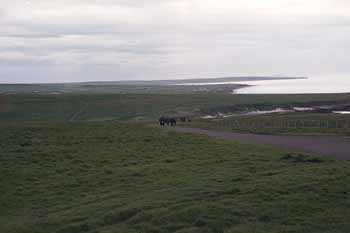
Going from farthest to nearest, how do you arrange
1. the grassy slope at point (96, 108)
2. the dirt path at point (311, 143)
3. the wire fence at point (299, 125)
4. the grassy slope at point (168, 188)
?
the grassy slope at point (96, 108), the wire fence at point (299, 125), the dirt path at point (311, 143), the grassy slope at point (168, 188)

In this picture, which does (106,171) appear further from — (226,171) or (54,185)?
(226,171)

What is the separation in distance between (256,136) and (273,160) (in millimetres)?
13061

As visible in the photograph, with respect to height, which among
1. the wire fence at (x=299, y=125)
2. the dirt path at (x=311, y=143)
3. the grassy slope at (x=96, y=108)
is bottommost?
the grassy slope at (x=96, y=108)

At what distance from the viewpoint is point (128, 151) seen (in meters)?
25.9

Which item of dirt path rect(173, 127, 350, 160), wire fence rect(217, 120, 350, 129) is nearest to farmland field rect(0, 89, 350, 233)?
dirt path rect(173, 127, 350, 160)

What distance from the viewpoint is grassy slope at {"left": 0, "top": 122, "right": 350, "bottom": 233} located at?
12117 millimetres

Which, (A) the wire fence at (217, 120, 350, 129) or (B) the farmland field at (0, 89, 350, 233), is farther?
(A) the wire fence at (217, 120, 350, 129)

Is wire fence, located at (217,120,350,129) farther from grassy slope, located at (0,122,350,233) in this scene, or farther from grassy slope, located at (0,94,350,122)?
grassy slope, located at (0,94,350,122)

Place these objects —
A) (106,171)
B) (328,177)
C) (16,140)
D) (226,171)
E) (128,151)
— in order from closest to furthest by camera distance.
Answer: (328,177)
(226,171)
(106,171)
(128,151)
(16,140)

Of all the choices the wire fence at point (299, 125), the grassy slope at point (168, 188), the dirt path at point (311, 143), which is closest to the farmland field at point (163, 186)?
the grassy slope at point (168, 188)

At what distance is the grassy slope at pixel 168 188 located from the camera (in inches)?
477

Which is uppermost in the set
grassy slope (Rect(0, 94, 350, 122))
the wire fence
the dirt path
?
the dirt path

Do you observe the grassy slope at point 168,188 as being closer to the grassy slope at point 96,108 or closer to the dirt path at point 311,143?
the dirt path at point 311,143

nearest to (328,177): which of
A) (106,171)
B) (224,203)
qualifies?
(224,203)
